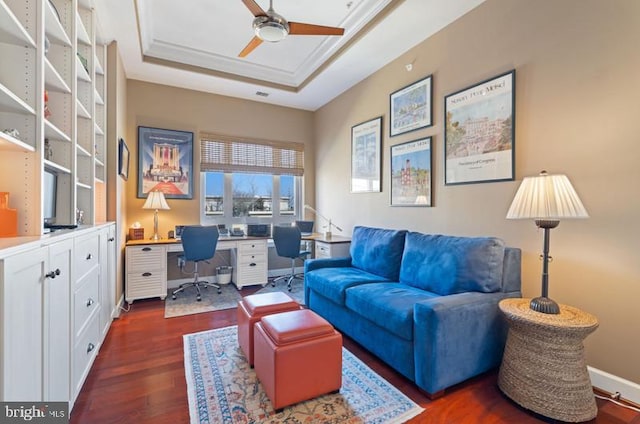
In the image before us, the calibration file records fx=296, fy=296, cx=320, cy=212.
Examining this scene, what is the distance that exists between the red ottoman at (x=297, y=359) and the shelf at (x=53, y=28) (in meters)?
2.18

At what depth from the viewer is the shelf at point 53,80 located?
1694 millimetres

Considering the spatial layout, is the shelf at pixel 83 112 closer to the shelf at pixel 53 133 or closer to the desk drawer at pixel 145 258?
the shelf at pixel 53 133

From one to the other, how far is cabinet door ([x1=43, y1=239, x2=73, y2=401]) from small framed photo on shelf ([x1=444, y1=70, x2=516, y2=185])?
116 inches

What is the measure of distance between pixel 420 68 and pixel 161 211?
3.86m

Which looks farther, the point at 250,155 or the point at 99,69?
the point at 250,155

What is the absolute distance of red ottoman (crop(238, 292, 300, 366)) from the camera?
2178 mm

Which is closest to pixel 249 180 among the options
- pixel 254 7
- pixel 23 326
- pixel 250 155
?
pixel 250 155

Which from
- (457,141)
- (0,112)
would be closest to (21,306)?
(0,112)

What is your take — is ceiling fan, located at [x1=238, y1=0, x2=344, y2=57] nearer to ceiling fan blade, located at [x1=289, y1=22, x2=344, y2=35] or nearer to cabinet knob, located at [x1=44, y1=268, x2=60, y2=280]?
ceiling fan blade, located at [x1=289, y1=22, x2=344, y2=35]

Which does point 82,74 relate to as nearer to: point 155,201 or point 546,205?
point 155,201

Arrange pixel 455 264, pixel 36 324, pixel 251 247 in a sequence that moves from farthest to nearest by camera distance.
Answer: pixel 251 247
pixel 455 264
pixel 36 324

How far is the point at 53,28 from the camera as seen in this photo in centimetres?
179

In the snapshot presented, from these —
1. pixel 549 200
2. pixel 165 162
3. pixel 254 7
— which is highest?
pixel 254 7

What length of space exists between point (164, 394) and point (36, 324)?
98cm
